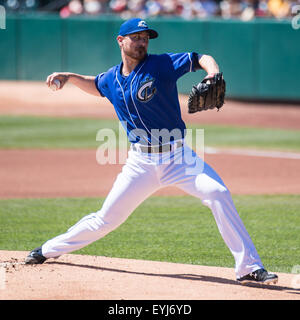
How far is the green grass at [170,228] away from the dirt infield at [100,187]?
18.2 inches

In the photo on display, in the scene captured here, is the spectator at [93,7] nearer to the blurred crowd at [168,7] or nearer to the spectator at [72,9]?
the blurred crowd at [168,7]

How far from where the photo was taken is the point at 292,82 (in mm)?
19219

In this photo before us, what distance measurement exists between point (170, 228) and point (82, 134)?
834 cm

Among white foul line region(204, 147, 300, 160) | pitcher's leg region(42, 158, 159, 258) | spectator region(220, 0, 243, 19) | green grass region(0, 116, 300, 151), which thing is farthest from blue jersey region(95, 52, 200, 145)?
spectator region(220, 0, 243, 19)

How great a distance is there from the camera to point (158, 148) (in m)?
5.11

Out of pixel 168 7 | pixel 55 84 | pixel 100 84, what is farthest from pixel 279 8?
pixel 55 84

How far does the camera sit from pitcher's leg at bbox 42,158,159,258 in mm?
5121

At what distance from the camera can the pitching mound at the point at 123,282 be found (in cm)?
476

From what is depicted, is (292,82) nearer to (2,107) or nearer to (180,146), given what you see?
(2,107)

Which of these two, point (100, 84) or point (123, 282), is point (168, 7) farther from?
point (123, 282)

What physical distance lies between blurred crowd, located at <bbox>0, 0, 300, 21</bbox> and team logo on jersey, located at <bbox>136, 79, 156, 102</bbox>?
15070 mm

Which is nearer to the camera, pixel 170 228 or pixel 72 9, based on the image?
pixel 170 228

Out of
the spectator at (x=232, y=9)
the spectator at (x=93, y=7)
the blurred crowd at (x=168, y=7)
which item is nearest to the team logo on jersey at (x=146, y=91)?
the blurred crowd at (x=168, y=7)

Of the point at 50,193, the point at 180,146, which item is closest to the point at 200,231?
the point at 180,146
